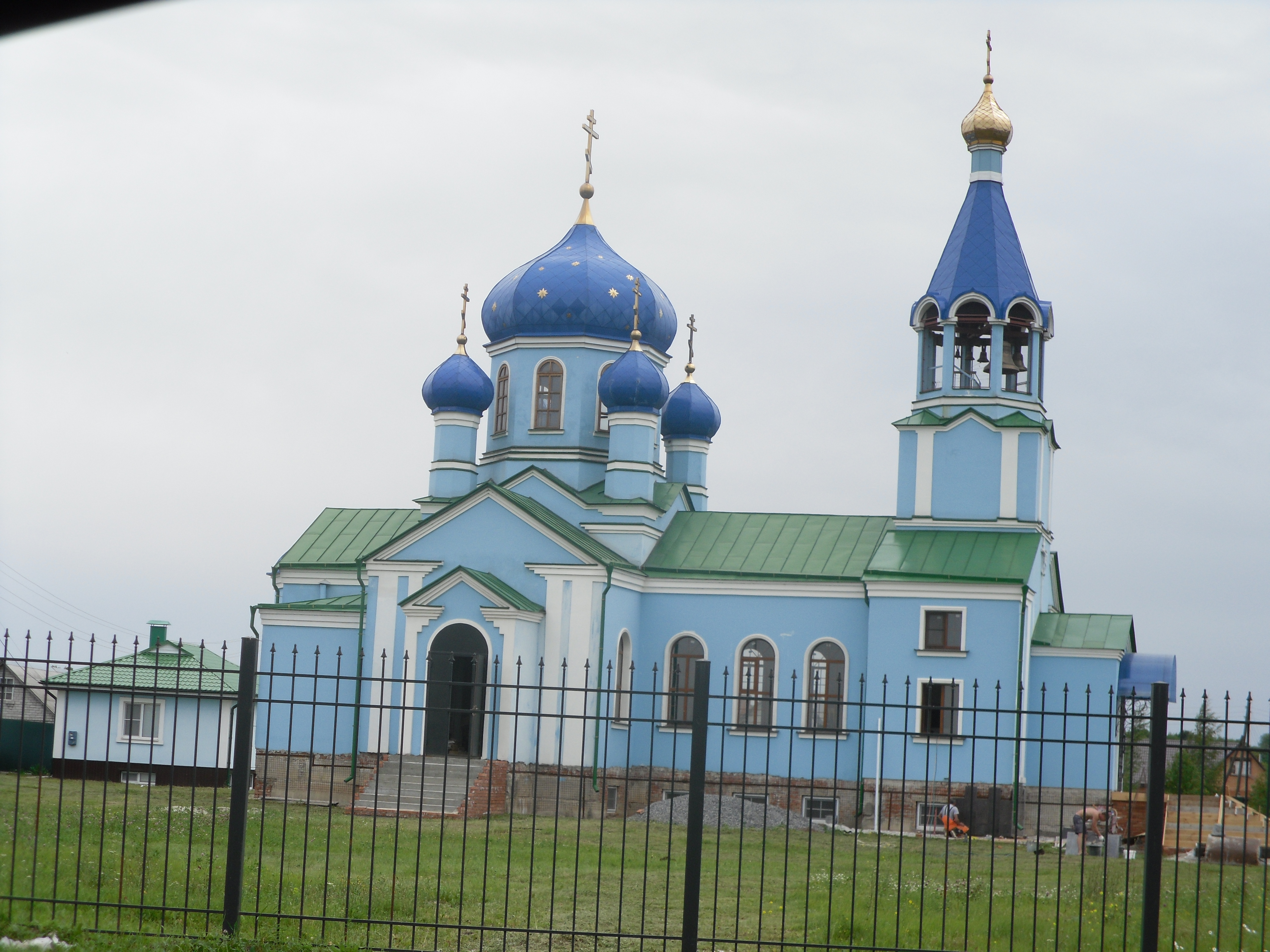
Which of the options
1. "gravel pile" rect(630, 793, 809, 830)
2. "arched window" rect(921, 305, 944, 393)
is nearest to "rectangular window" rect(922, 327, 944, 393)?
"arched window" rect(921, 305, 944, 393)

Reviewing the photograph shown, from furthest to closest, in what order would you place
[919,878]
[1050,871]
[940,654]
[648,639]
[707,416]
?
[707,416] < [648,639] < [940,654] < [1050,871] < [919,878]

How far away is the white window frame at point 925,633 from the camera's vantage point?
2278 cm

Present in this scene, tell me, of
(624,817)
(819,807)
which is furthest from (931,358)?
(624,817)

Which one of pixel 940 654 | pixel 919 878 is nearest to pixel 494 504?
pixel 940 654

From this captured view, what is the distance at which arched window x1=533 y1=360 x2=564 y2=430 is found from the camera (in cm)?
2703

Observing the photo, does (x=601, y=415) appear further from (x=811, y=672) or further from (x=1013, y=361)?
(x=1013, y=361)

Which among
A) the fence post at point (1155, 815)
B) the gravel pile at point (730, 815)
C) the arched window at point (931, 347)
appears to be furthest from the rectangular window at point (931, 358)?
the fence post at point (1155, 815)

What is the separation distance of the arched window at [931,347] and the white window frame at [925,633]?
153 inches

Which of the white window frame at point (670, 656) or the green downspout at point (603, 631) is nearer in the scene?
the green downspout at point (603, 631)

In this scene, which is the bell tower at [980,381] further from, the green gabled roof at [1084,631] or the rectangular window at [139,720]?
the rectangular window at [139,720]

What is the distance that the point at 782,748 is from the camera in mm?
23281

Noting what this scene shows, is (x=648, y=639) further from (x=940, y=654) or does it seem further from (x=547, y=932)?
(x=547, y=932)

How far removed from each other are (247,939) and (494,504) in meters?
15.6

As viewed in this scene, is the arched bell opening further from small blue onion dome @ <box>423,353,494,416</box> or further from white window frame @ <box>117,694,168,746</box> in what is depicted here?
white window frame @ <box>117,694,168,746</box>
